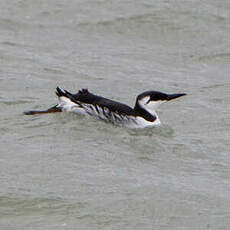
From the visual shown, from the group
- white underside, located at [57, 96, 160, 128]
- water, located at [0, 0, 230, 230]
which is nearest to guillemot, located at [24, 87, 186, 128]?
white underside, located at [57, 96, 160, 128]

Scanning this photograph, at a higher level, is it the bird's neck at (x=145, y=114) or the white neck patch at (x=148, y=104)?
the white neck patch at (x=148, y=104)

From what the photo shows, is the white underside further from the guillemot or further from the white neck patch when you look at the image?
the white neck patch

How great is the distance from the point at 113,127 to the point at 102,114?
24 centimetres

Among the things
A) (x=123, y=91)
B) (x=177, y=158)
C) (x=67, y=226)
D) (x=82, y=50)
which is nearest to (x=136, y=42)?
(x=82, y=50)

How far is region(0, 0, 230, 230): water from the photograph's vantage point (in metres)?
8.16

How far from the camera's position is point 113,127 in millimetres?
11617

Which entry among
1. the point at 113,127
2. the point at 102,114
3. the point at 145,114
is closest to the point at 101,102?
the point at 102,114

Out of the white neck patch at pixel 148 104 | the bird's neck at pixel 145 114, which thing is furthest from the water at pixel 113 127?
the white neck patch at pixel 148 104

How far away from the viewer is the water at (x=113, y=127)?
8164 mm

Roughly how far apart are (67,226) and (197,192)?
1665mm

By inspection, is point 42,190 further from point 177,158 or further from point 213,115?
point 213,115

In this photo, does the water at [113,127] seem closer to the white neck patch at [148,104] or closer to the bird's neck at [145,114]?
the bird's neck at [145,114]

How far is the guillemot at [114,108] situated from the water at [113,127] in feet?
0.46

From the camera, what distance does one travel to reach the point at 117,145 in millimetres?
10641
